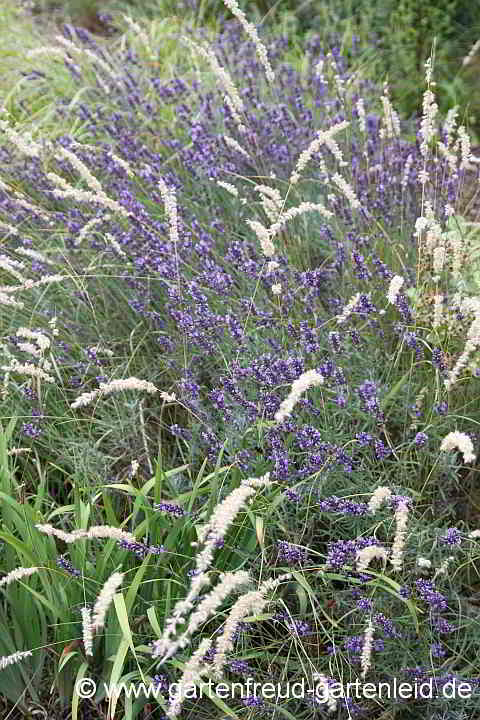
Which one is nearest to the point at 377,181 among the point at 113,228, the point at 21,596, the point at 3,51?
the point at 113,228

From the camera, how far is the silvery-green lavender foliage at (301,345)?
219 cm

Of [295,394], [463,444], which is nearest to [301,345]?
[295,394]

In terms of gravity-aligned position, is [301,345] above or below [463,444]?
below

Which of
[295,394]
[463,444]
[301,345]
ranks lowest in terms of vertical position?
[301,345]

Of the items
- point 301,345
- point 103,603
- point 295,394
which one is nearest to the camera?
point 103,603

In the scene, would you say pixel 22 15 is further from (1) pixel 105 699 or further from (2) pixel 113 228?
(1) pixel 105 699

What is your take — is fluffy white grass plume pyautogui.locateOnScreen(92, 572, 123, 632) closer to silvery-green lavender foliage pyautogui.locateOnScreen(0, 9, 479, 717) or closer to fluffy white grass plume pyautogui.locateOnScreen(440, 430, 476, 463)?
silvery-green lavender foliage pyautogui.locateOnScreen(0, 9, 479, 717)

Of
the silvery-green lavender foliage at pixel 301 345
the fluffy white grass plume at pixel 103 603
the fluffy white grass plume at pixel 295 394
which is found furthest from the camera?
the silvery-green lavender foliage at pixel 301 345

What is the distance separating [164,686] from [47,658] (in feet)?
1.59

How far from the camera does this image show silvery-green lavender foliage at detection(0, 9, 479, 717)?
7.20 ft

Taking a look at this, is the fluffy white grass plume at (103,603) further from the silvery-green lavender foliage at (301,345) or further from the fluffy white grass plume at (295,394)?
the fluffy white grass plume at (295,394)

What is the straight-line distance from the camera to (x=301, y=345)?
2.60 meters

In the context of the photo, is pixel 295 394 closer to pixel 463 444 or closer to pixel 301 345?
pixel 463 444

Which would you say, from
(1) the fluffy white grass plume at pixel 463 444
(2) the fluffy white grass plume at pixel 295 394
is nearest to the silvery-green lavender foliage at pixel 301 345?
(2) the fluffy white grass plume at pixel 295 394
